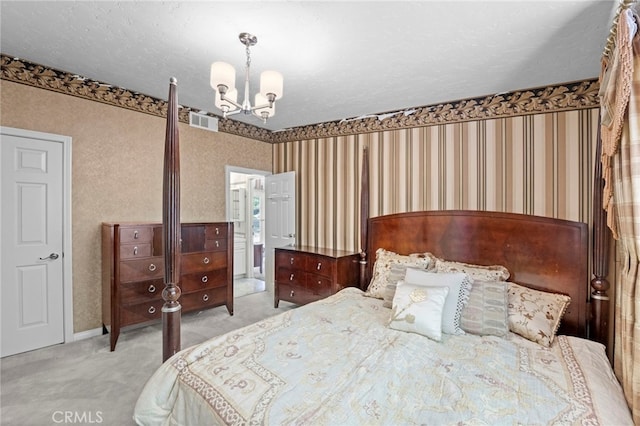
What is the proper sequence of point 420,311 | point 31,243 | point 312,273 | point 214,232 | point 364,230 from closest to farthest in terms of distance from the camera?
1. point 420,311
2. point 31,243
3. point 364,230
4. point 214,232
5. point 312,273

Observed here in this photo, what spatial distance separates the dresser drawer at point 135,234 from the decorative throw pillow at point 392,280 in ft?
8.12

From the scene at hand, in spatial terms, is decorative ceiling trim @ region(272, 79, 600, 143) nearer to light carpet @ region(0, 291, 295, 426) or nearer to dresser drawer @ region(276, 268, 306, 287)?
dresser drawer @ region(276, 268, 306, 287)

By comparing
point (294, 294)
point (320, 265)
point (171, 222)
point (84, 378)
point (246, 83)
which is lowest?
point (84, 378)

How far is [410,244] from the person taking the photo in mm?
3270

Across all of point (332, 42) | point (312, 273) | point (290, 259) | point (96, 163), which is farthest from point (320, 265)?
point (96, 163)

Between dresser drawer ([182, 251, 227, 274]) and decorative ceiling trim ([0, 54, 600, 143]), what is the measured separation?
175 centimetres

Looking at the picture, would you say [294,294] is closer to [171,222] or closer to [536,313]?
[171,222]

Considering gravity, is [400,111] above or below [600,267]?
above

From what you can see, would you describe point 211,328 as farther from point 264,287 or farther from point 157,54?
point 157,54

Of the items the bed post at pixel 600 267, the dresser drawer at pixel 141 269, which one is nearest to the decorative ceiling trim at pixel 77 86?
the dresser drawer at pixel 141 269

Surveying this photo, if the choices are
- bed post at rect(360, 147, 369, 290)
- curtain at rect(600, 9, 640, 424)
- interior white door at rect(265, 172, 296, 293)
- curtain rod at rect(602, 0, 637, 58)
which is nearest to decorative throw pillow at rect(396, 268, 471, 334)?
curtain at rect(600, 9, 640, 424)

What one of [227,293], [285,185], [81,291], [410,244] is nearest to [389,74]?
[410,244]

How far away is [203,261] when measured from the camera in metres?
3.68

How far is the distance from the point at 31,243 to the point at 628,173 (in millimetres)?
4486
